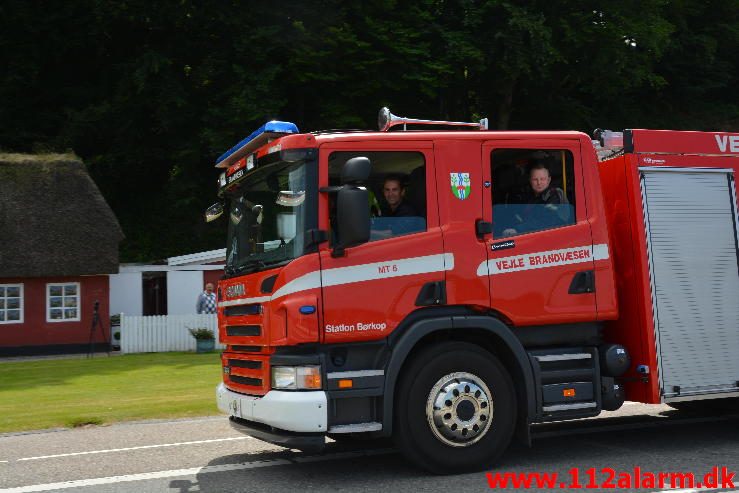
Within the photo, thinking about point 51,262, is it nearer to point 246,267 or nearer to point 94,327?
point 94,327

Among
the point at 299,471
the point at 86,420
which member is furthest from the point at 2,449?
the point at 299,471

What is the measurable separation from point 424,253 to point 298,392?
4.86 feet

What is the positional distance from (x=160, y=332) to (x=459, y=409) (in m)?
18.8

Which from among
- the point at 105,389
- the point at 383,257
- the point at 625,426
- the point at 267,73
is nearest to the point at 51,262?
the point at 267,73

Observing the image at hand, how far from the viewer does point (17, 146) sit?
115 ft

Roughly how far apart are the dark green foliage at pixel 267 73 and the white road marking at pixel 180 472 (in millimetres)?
22661

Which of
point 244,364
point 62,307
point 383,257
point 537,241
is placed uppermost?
point 62,307

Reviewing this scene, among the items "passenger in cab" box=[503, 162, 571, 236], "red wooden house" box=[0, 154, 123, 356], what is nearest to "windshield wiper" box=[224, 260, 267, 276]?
"passenger in cab" box=[503, 162, 571, 236]

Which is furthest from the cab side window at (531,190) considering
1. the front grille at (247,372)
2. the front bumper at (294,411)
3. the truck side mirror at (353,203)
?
the front grille at (247,372)

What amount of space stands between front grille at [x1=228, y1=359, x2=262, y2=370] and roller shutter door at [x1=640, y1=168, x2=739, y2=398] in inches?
136

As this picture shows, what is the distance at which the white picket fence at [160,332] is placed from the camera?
23.9 meters

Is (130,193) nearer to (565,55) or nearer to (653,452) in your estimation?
(565,55)

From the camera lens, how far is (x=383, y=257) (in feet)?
21.5

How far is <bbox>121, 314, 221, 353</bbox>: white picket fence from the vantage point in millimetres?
23922
